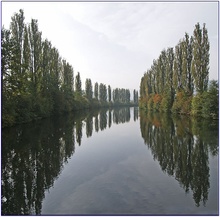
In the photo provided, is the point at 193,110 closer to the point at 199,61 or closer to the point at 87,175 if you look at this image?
the point at 199,61

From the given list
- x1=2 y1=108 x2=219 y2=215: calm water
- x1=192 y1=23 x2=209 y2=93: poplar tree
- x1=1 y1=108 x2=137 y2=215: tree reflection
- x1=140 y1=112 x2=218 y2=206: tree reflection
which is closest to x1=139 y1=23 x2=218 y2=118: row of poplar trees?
x1=192 y1=23 x2=209 y2=93: poplar tree

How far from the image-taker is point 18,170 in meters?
9.29

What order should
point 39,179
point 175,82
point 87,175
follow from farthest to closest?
point 175,82 → point 87,175 → point 39,179

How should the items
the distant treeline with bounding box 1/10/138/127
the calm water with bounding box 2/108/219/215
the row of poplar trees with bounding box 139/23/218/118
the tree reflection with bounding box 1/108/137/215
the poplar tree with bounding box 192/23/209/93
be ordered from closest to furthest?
the calm water with bounding box 2/108/219/215, the tree reflection with bounding box 1/108/137/215, the distant treeline with bounding box 1/10/138/127, the row of poplar trees with bounding box 139/23/218/118, the poplar tree with bounding box 192/23/209/93

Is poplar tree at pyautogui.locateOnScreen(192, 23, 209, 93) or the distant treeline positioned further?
poplar tree at pyautogui.locateOnScreen(192, 23, 209, 93)

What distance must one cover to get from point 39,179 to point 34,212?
2.47 meters

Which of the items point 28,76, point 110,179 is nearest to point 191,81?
point 28,76

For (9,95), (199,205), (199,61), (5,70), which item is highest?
(199,61)

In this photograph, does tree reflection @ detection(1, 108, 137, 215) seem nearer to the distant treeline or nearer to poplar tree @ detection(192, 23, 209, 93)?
the distant treeline

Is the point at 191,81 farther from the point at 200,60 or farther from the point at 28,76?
the point at 28,76

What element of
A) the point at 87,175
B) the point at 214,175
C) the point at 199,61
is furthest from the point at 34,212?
the point at 199,61

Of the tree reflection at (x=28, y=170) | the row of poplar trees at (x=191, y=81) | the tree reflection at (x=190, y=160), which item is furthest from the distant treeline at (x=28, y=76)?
the row of poplar trees at (x=191, y=81)

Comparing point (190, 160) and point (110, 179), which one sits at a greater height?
point (190, 160)

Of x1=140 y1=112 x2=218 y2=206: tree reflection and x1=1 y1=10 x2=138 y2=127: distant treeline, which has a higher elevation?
x1=1 y1=10 x2=138 y2=127: distant treeline
